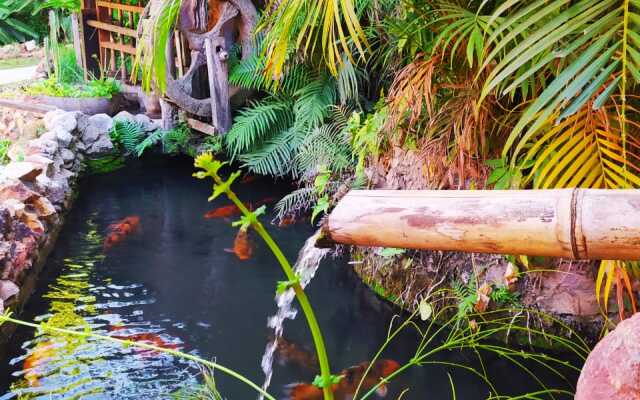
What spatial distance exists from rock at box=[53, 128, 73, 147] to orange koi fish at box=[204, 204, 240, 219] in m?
1.72

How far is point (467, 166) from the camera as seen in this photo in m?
3.72

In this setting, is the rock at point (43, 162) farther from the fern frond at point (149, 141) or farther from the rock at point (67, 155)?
the fern frond at point (149, 141)

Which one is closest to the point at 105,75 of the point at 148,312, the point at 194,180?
the point at 194,180

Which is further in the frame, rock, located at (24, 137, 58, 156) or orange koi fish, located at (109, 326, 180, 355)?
rock, located at (24, 137, 58, 156)

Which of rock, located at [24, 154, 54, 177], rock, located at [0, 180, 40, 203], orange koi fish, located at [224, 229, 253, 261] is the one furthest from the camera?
rock, located at [24, 154, 54, 177]

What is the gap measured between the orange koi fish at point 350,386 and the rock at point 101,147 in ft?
15.8

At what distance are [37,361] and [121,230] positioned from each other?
2135 millimetres

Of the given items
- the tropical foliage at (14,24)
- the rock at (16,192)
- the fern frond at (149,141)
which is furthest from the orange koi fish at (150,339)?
the tropical foliage at (14,24)

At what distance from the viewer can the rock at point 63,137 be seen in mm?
6871

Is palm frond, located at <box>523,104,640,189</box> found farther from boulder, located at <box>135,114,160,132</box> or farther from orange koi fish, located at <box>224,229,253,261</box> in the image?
boulder, located at <box>135,114,160,132</box>

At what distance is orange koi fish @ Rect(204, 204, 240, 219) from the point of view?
6.25 m

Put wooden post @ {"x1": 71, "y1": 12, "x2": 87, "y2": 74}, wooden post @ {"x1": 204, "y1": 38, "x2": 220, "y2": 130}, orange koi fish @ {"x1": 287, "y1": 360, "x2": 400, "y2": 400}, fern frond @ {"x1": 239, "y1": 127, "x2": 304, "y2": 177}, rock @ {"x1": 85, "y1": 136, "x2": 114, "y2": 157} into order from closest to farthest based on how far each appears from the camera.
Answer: orange koi fish @ {"x1": 287, "y1": 360, "x2": 400, "y2": 400}, fern frond @ {"x1": 239, "y1": 127, "x2": 304, "y2": 177}, wooden post @ {"x1": 204, "y1": 38, "x2": 220, "y2": 130}, rock @ {"x1": 85, "y1": 136, "x2": 114, "y2": 157}, wooden post @ {"x1": 71, "y1": 12, "x2": 87, "y2": 74}

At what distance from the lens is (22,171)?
529 centimetres

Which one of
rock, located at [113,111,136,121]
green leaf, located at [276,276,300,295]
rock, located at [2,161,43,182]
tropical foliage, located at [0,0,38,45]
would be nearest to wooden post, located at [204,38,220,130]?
rock, located at [113,111,136,121]
